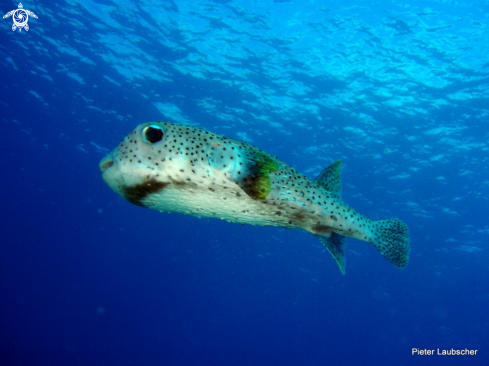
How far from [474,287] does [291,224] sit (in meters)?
47.7

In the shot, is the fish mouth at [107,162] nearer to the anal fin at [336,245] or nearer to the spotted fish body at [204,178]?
the spotted fish body at [204,178]

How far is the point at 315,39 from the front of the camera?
1455 centimetres

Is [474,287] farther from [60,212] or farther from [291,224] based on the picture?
[60,212]

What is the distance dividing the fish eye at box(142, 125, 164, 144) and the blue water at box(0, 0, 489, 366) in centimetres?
1318

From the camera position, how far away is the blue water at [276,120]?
1434 cm

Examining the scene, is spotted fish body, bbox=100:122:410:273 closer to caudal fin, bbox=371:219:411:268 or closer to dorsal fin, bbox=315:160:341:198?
dorsal fin, bbox=315:160:341:198

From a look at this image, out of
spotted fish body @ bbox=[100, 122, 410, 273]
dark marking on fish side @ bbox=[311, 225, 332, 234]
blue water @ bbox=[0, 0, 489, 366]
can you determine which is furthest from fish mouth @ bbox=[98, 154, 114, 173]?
blue water @ bbox=[0, 0, 489, 366]

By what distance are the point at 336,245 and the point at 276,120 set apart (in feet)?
53.0

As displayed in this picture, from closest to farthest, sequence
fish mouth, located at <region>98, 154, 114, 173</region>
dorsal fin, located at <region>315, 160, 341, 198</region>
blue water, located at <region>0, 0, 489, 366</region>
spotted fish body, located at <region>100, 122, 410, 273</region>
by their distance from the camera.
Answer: spotted fish body, located at <region>100, 122, 410, 273</region> → fish mouth, located at <region>98, 154, 114, 173</region> → dorsal fin, located at <region>315, 160, 341, 198</region> → blue water, located at <region>0, 0, 489, 366</region>

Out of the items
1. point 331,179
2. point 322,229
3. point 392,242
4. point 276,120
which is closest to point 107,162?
point 322,229

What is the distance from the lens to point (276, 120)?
19.5 metres

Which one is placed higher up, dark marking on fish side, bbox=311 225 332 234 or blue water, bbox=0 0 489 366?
blue water, bbox=0 0 489 366

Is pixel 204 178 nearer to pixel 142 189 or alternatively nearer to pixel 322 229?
pixel 142 189

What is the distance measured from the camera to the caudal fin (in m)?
4.29
